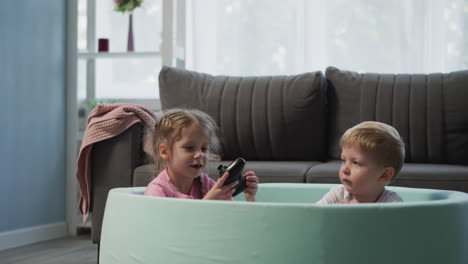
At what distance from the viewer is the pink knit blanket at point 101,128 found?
2.60 m

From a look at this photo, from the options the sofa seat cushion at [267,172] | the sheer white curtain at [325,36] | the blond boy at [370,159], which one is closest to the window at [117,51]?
the sheer white curtain at [325,36]

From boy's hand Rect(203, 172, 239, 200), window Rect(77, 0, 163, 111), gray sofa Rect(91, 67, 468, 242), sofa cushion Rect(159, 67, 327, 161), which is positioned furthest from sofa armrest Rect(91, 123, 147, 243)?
boy's hand Rect(203, 172, 239, 200)

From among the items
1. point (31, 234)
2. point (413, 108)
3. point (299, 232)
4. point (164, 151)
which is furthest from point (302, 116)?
point (299, 232)

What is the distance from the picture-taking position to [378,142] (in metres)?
1.61

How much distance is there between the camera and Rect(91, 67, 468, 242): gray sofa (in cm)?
264

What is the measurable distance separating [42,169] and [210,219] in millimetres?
2524

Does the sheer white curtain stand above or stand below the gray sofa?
above

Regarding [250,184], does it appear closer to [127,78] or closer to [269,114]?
[269,114]

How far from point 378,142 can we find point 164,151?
1.85 feet

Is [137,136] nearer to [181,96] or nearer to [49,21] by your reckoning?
[181,96]

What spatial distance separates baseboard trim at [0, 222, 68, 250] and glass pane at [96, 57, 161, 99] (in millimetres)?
780

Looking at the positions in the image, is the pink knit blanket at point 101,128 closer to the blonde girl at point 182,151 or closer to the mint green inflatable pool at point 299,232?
the blonde girl at point 182,151

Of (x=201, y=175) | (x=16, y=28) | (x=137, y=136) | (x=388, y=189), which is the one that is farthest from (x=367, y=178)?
(x=16, y=28)

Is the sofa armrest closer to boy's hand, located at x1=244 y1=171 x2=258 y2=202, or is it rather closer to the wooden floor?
the wooden floor
